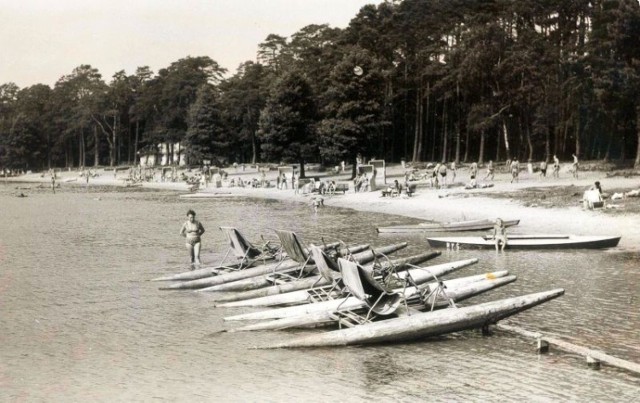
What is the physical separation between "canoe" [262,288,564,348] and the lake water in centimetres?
19

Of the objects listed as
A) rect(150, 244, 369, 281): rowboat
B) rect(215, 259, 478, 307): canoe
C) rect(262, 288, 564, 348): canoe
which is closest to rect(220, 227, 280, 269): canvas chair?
rect(150, 244, 369, 281): rowboat

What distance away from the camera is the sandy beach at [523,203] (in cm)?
3119

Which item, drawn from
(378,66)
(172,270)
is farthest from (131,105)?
(172,270)

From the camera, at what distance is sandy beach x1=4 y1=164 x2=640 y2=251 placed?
31188 mm

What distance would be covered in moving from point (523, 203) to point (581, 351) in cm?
2760

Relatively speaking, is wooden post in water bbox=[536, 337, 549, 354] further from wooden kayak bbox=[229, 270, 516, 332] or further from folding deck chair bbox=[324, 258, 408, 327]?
folding deck chair bbox=[324, 258, 408, 327]

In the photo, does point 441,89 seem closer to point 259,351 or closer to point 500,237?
point 500,237

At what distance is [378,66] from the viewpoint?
2608 inches

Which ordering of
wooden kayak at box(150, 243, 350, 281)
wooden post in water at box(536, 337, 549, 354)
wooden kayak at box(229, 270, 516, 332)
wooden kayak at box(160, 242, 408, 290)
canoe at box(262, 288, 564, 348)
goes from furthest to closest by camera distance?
wooden kayak at box(150, 243, 350, 281)
wooden kayak at box(160, 242, 408, 290)
wooden kayak at box(229, 270, 516, 332)
canoe at box(262, 288, 564, 348)
wooden post in water at box(536, 337, 549, 354)

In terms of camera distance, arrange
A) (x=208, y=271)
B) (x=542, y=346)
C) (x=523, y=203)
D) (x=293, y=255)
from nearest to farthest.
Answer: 1. (x=542, y=346)
2. (x=293, y=255)
3. (x=208, y=271)
4. (x=523, y=203)

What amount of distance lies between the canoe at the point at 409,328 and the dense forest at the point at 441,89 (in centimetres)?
4197

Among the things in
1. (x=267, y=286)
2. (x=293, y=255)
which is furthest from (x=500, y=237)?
(x=267, y=286)

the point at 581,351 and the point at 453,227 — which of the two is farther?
the point at 453,227

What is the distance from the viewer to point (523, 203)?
39188 millimetres
